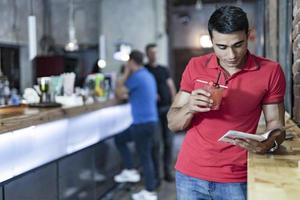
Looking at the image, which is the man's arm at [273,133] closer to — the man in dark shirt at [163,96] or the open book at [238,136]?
the open book at [238,136]

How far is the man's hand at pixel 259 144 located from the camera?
5.20ft

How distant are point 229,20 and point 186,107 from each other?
38 centimetres

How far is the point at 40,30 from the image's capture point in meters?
6.26

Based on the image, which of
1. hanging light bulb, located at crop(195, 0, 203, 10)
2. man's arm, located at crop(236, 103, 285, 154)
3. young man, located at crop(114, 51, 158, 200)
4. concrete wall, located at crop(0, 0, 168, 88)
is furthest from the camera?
hanging light bulb, located at crop(195, 0, 203, 10)

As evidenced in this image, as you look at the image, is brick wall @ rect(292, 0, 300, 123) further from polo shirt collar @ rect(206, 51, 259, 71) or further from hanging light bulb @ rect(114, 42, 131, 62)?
hanging light bulb @ rect(114, 42, 131, 62)

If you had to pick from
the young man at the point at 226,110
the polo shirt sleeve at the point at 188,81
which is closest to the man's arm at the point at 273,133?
the young man at the point at 226,110

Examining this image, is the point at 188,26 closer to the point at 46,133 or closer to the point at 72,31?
the point at 72,31

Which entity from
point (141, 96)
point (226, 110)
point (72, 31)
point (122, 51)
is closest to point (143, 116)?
point (141, 96)

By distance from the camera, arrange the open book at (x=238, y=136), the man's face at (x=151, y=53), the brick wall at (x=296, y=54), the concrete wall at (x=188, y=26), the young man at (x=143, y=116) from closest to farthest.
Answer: the open book at (x=238, y=136)
the brick wall at (x=296, y=54)
the young man at (x=143, y=116)
the man's face at (x=151, y=53)
the concrete wall at (x=188, y=26)

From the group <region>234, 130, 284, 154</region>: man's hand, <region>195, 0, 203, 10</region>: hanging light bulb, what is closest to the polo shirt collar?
<region>234, 130, 284, 154</region>: man's hand

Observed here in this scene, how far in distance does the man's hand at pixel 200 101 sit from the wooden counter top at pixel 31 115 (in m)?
1.49

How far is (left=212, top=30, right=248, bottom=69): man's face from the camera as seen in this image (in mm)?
1633

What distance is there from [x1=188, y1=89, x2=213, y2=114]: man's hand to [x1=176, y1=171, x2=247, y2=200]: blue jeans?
0.32 metres

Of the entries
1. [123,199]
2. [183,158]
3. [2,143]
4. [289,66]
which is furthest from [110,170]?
[183,158]
